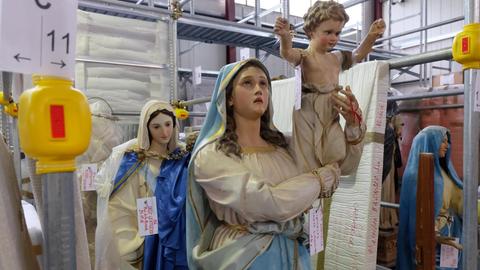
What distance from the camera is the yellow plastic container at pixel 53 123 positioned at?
1.48 ft

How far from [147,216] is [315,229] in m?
0.79

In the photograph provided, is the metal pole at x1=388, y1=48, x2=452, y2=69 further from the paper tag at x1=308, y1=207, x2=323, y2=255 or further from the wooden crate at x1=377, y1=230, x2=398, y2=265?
the wooden crate at x1=377, y1=230, x2=398, y2=265

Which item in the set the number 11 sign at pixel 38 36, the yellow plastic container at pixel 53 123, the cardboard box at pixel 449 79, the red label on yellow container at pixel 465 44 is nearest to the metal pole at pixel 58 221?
the yellow plastic container at pixel 53 123

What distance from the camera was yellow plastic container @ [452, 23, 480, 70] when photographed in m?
0.92

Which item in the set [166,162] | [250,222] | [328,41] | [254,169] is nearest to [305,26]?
[328,41]

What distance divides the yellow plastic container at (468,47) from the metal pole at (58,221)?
0.95 meters

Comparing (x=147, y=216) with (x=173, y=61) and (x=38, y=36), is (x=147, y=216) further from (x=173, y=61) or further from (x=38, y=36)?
(x=38, y=36)

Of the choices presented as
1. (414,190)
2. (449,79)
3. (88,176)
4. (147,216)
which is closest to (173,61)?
(88,176)

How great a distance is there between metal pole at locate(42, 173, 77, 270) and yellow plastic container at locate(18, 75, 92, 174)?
0.06ft

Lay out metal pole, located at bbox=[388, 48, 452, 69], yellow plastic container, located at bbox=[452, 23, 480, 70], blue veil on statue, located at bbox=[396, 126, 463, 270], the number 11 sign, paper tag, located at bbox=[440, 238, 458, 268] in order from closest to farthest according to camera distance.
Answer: the number 11 sign → yellow plastic container, located at bbox=[452, 23, 480, 70] → metal pole, located at bbox=[388, 48, 452, 69] → paper tag, located at bbox=[440, 238, 458, 268] → blue veil on statue, located at bbox=[396, 126, 463, 270]

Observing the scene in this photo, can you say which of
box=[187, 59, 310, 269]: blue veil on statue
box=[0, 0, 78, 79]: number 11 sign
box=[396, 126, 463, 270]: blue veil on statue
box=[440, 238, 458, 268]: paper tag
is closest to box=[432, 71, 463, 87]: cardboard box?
box=[396, 126, 463, 270]: blue veil on statue

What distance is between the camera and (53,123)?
18.0 inches

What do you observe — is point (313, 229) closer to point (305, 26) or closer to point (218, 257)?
point (218, 257)

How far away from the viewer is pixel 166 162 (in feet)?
5.56
